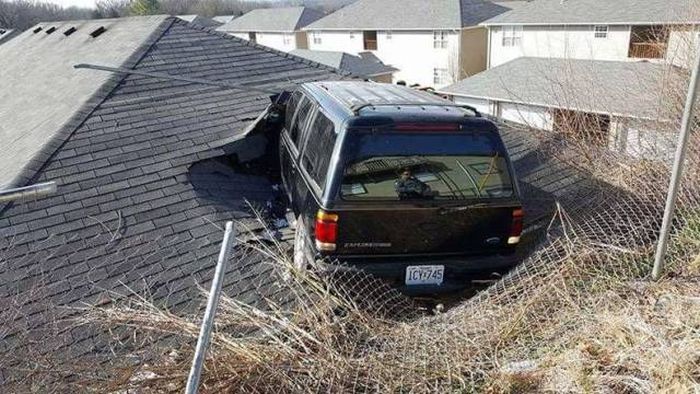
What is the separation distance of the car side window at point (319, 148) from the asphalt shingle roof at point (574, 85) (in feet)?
28.3

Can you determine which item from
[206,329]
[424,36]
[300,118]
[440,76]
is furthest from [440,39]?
[206,329]

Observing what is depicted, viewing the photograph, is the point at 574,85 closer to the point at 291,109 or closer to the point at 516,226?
the point at 291,109

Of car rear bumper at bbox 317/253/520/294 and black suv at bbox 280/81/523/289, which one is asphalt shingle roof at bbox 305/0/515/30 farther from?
car rear bumper at bbox 317/253/520/294

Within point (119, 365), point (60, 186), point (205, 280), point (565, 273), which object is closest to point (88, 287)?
point (205, 280)

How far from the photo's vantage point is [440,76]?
1198 inches

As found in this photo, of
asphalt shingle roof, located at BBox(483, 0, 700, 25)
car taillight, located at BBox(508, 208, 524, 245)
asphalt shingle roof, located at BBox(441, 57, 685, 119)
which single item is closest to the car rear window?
car taillight, located at BBox(508, 208, 524, 245)

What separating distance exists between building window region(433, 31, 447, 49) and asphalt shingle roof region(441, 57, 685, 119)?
871cm

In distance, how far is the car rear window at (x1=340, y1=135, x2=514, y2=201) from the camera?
3875 mm

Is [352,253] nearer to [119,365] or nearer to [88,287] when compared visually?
[119,365]

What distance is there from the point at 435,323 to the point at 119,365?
220 cm

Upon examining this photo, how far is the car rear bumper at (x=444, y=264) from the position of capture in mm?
4027

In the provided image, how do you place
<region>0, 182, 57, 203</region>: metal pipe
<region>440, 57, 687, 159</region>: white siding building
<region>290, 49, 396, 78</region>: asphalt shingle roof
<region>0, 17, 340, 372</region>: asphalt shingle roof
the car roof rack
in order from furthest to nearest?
<region>290, 49, 396, 78</region>: asphalt shingle roof < <region>440, 57, 687, 159</region>: white siding building < <region>0, 17, 340, 372</region>: asphalt shingle roof < the car roof rack < <region>0, 182, 57, 203</region>: metal pipe

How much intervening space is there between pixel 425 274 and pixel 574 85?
1479 centimetres

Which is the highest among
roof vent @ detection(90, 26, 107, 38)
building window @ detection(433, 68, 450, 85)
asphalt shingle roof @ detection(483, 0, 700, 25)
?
roof vent @ detection(90, 26, 107, 38)
